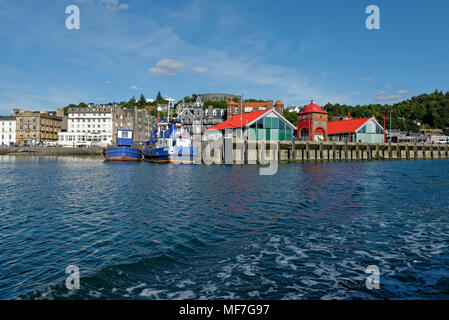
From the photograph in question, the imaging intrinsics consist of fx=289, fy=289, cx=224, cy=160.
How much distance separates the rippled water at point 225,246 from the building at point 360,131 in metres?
56.0

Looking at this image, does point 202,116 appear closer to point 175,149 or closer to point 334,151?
point 175,149

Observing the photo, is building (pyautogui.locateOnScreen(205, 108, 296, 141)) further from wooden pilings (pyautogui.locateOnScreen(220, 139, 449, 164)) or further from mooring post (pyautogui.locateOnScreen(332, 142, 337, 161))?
mooring post (pyautogui.locateOnScreen(332, 142, 337, 161))

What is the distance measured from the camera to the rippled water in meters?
6.86

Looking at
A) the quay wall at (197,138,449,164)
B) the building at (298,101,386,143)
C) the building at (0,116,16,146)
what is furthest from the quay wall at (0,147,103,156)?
the building at (298,101,386,143)

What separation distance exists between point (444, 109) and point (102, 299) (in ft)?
607

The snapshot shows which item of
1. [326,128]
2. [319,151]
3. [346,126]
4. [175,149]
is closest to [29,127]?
[175,149]

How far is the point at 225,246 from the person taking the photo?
31.4ft

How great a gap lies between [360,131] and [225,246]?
7022 centimetres

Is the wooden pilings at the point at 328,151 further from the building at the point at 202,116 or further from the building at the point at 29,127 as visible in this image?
the building at the point at 29,127

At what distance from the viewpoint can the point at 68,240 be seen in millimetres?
10398

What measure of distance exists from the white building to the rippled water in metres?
105

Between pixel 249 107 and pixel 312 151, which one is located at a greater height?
pixel 249 107
